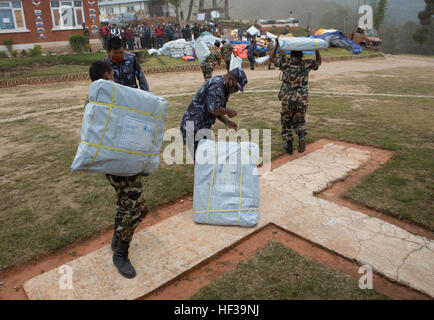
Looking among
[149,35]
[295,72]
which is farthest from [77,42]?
[295,72]

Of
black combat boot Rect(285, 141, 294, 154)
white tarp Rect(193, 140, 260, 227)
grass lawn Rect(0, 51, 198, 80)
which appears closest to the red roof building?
grass lawn Rect(0, 51, 198, 80)

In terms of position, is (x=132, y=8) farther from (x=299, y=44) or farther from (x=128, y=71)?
(x=128, y=71)

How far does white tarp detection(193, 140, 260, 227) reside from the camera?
11.7ft

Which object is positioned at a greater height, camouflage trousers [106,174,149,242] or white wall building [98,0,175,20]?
white wall building [98,0,175,20]

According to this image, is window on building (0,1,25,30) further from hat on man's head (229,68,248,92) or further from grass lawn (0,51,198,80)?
hat on man's head (229,68,248,92)

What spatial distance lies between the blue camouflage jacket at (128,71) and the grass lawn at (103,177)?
1487 millimetres

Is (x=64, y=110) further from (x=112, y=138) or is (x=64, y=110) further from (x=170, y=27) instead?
(x=170, y=27)

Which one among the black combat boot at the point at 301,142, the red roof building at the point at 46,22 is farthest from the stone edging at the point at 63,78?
the black combat boot at the point at 301,142

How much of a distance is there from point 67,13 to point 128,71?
20982 mm

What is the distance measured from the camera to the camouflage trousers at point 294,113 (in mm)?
5266

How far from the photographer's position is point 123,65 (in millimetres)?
3863

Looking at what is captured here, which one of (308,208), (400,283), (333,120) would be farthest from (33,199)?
(333,120)

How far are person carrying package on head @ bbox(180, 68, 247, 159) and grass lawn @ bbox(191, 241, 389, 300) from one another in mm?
1553

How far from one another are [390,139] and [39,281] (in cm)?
607
